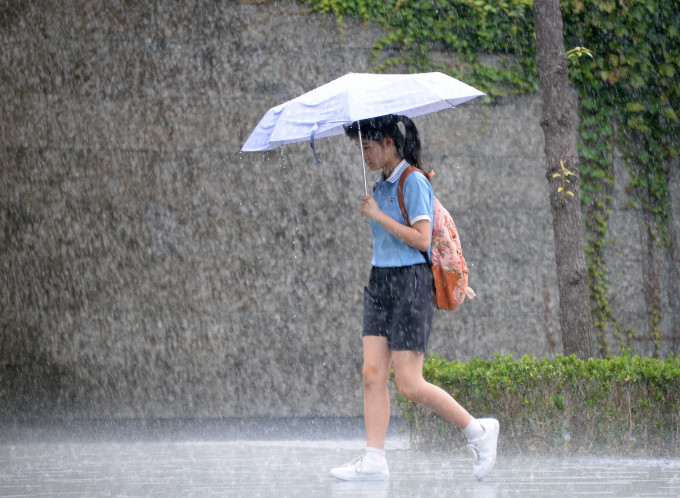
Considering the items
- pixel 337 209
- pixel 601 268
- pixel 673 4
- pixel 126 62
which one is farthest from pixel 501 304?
pixel 126 62

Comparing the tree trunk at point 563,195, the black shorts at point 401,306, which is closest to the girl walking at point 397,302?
the black shorts at point 401,306

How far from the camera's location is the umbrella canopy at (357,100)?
466 cm

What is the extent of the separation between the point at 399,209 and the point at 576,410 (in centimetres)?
214

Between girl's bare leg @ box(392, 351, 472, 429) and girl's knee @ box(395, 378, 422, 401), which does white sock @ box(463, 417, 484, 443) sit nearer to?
girl's bare leg @ box(392, 351, 472, 429)

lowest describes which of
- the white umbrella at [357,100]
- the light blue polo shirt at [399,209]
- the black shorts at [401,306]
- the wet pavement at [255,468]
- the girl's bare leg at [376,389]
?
the wet pavement at [255,468]

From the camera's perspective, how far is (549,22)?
7098 millimetres

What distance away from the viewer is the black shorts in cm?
483

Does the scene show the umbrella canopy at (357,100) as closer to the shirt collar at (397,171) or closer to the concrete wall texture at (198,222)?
the shirt collar at (397,171)

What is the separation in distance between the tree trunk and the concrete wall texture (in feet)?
5.84

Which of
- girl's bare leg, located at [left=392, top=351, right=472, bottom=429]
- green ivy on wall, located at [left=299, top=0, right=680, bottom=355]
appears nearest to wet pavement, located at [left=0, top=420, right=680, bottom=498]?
girl's bare leg, located at [left=392, top=351, right=472, bottom=429]

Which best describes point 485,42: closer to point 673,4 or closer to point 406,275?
point 673,4

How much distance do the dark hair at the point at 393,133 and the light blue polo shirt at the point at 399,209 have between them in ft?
0.29

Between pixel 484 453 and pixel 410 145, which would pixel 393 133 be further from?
pixel 484 453

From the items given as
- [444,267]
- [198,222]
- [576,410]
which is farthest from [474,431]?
[198,222]
